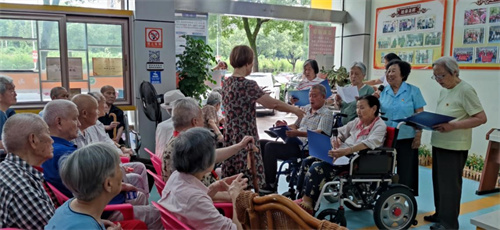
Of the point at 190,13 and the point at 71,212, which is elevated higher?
the point at 190,13

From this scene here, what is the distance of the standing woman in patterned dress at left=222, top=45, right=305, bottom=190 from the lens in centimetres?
276

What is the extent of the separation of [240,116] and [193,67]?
9.55ft

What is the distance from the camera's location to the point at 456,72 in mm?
2975

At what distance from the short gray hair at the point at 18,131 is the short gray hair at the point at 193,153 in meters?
0.68

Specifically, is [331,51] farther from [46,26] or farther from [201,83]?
[46,26]

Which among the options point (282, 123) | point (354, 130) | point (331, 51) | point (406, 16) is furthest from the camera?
point (331, 51)

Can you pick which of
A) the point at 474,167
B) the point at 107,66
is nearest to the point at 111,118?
the point at 107,66

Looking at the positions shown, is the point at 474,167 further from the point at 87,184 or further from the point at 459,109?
the point at 87,184

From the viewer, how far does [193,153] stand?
1.80 meters

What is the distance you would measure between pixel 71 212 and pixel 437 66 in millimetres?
2860

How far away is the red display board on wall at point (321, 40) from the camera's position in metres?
7.07

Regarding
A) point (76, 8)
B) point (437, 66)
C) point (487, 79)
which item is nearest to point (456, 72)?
point (437, 66)

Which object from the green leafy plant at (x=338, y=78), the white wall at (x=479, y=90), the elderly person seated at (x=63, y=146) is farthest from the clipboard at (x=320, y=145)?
the white wall at (x=479, y=90)

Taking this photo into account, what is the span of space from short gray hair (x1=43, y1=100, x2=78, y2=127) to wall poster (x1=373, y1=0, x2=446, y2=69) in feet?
17.3
